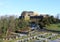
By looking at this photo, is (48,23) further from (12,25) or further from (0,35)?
(0,35)

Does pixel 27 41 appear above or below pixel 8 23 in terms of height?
below

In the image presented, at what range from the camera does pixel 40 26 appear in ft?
155

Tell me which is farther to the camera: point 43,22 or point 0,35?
point 43,22

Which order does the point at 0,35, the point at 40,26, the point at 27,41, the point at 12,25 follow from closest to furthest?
1. the point at 27,41
2. the point at 0,35
3. the point at 12,25
4. the point at 40,26

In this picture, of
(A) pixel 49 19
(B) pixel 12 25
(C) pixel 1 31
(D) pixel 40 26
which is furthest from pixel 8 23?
(A) pixel 49 19

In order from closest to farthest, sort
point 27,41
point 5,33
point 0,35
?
point 27,41, point 0,35, point 5,33

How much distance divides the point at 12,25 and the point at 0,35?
170 inches

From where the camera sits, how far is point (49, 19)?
165 ft

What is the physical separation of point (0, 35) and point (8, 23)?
3.85 meters

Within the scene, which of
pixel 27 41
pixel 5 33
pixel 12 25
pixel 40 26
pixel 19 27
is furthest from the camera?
pixel 40 26

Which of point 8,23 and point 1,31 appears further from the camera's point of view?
point 8,23

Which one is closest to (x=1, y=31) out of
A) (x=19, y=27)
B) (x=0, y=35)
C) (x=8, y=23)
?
(x=0, y=35)

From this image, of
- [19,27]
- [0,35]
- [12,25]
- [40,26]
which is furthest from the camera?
[40,26]

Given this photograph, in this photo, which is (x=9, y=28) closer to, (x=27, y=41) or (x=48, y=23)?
(x=27, y=41)
